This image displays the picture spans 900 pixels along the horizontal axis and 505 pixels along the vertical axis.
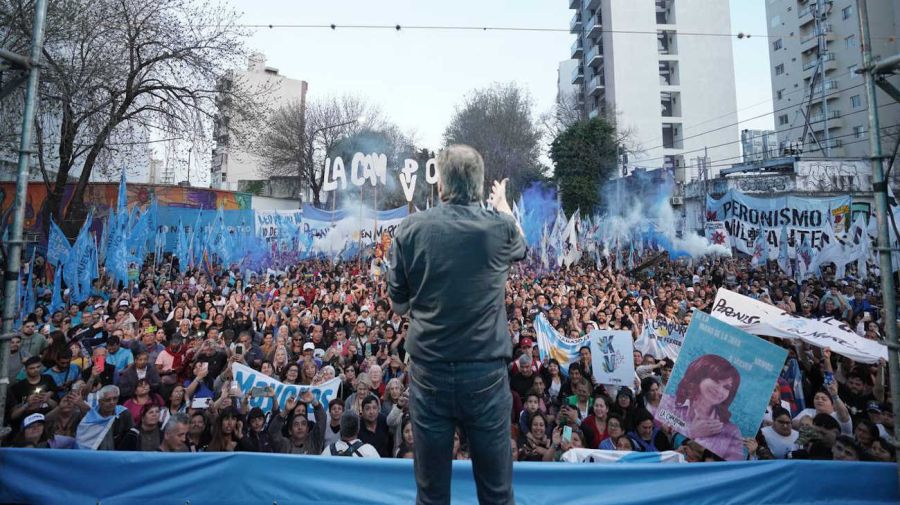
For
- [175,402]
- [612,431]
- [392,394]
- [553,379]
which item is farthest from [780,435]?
[175,402]

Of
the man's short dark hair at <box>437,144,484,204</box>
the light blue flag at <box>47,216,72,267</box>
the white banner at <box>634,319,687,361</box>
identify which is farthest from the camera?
the light blue flag at <box>47,216,72,267</box>

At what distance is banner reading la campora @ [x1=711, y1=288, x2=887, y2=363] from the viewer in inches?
233

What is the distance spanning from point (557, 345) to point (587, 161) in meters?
32.9

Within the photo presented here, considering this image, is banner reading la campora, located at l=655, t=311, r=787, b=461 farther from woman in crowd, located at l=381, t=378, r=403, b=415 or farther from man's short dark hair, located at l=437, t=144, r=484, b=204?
man's short dark hair, located at l=437, t=144, r=484, b=204

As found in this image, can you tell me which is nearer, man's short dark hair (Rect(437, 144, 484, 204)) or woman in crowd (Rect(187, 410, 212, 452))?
man's short dark hair (Rect(437, 144, 484, 204))

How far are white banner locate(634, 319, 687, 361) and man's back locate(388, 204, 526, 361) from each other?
23.8ft

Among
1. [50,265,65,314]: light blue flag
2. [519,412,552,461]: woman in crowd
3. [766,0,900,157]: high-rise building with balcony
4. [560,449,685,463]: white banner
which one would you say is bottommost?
[519,412,552,461]: woman in crowd

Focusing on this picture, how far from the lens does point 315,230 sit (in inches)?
851

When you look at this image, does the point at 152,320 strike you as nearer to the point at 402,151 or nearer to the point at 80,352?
the point at 80,352

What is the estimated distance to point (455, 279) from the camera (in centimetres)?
202

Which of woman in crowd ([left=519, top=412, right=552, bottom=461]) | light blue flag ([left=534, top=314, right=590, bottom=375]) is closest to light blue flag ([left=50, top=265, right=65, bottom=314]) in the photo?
→ light blue flag ([left=534, top=314, right=590, bottom=375])

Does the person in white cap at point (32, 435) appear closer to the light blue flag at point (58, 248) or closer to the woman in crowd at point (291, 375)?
the woman in crowd at point (291, 375)

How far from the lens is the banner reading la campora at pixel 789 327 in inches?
233

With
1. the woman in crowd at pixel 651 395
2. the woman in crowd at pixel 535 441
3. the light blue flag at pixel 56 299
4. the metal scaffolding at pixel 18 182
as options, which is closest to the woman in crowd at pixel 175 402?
the metal scaffolding at pixel 18 182
